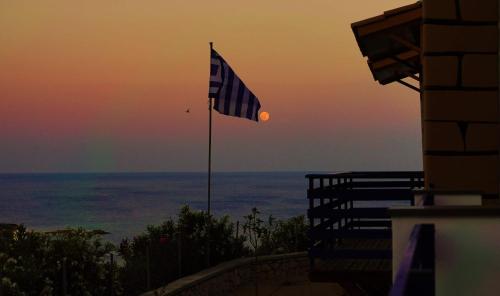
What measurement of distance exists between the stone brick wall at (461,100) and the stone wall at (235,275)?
18.5 ft

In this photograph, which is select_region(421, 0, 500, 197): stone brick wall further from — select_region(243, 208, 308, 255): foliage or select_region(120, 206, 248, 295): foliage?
select_region(243, 208, 308, 255): foliage

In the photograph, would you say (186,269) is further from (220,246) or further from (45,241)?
(45,241)

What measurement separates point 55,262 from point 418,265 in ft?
27.6

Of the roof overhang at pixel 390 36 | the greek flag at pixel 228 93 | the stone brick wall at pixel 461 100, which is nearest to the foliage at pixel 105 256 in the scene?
the greek flag at pixel 228 93

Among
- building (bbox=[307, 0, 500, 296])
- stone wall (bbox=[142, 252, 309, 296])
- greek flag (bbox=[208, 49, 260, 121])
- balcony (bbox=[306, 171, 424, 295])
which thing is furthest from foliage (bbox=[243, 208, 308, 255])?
balcony (bbox=[306, 171, 424, 295])

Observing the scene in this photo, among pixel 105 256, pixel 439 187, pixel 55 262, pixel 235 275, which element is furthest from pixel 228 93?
pixel 439 187

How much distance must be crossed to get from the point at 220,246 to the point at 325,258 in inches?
242

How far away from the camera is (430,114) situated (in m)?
6.56

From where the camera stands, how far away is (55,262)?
11.1m

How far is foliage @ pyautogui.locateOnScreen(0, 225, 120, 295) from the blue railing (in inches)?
282

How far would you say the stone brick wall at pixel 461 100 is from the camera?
6.45 m

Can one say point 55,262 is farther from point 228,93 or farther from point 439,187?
point 228,93

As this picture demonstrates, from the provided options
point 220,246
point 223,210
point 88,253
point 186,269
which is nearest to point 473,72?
point 88,253

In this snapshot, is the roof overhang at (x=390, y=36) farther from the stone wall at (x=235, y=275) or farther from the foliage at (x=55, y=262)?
the foliage at (x=55, y=262)
